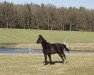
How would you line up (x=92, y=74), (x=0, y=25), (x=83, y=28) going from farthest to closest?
(x=83, y=28) → (x=0, y=25) → (x=92, y=74)

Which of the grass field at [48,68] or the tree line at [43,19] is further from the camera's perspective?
the tree line at [43,19]

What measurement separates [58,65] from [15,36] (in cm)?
7243

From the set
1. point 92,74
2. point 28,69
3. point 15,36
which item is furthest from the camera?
point 15,36

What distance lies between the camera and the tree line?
137750mm

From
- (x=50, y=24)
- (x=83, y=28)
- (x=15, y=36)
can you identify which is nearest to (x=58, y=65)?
(x=15, y=36)

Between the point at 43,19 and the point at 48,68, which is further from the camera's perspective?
the point at 43,19

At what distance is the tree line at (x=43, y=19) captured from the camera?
13775 centimetres

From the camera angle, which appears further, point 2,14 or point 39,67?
point 2,14

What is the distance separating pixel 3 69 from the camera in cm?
2184

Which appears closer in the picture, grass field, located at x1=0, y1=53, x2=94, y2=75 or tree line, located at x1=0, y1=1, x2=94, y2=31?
grass field, located at x1=0, y1=53, x2=94, y2=75

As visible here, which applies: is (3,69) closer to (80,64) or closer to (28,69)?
(28,69)

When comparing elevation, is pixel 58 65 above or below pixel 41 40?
below

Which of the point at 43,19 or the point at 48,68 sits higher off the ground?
the point at 43,19

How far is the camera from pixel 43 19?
143 meters
